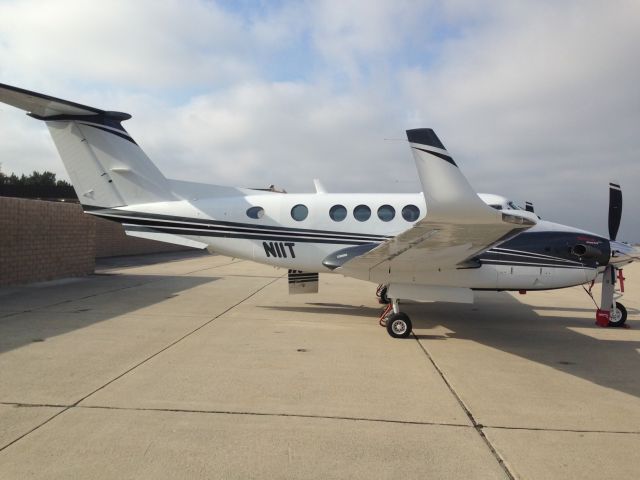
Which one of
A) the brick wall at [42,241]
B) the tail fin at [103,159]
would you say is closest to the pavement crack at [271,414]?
the tail fin at [103,159]

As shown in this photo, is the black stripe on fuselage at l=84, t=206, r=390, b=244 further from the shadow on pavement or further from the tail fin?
the shadow on pavement

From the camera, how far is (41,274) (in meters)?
14.6

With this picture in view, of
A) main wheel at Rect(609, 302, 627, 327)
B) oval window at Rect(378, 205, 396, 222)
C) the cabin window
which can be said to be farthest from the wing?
main wheel at Rect(609, 302, 627, 327)

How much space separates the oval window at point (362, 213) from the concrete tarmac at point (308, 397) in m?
2.17

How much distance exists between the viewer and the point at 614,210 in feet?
31.2

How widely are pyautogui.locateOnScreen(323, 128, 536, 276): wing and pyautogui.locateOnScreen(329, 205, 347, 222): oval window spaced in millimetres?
1222

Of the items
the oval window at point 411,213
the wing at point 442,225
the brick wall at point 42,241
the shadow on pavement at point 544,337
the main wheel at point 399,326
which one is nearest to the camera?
the wing at point 442,225

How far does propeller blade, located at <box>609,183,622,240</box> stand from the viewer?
30.8 feet

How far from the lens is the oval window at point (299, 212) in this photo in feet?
30.3

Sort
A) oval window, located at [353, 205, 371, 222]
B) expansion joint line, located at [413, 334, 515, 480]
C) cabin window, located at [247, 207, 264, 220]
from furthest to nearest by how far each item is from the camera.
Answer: cabin window, located at [247, 207, 264, 220], oval window, located at [353, 205, 371, 222], expansion joint line, located at [413, 334, 515, 480]

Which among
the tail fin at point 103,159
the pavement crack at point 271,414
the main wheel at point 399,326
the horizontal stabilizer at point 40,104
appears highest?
the horizontal stabilizer at point 40,104

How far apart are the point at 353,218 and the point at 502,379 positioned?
446 cm

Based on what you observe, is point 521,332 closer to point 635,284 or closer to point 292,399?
point 292,399

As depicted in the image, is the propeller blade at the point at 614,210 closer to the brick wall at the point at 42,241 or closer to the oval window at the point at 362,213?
the oval window at the point at 362,213
